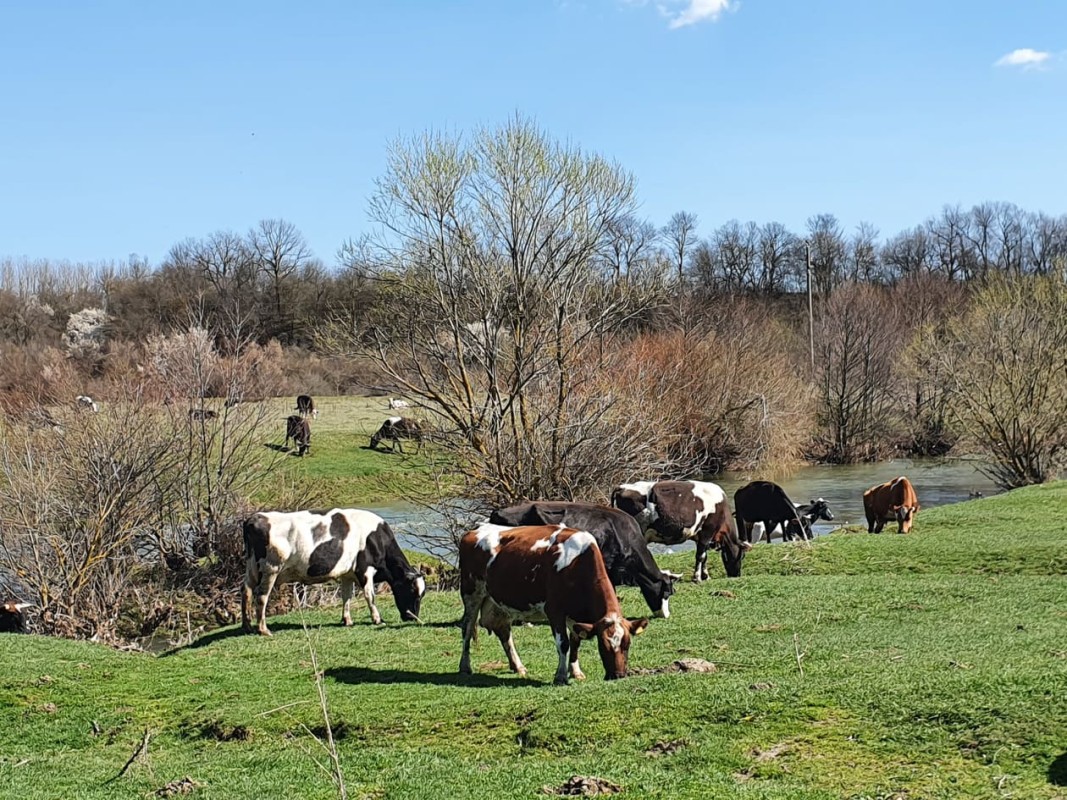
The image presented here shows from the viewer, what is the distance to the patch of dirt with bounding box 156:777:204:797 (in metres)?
7.89

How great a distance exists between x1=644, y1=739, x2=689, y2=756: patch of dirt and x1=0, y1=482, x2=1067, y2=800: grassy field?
0.02 meters

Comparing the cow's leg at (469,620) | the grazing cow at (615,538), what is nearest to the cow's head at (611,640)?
the cow's leg at (469,620)

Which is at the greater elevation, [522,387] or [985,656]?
[522,387]

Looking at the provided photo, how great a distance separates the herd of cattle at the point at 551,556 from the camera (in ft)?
33.9

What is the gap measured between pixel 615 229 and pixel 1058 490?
14.7m

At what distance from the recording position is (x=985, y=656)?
10172 millimetres

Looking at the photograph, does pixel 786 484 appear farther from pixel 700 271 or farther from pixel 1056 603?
pixel 700 271

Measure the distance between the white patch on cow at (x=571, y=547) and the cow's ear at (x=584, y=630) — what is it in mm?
599

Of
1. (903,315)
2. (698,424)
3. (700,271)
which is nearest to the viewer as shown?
(698,424)

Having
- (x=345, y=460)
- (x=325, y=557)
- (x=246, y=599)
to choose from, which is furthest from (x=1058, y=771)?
(x=345, y=460)

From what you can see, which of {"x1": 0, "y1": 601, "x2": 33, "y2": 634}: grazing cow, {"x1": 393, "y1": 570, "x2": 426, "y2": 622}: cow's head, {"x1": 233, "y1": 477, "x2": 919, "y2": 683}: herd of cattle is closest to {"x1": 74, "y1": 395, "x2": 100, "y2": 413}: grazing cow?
{"x1": 0, "y1": 601, "x2": 33, "y2": 634}: grazing cow

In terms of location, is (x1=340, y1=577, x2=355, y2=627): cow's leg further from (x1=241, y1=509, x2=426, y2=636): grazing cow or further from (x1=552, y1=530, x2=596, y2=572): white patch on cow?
(x1=552, y1=530, x2=596, y2=572): white patch on cow

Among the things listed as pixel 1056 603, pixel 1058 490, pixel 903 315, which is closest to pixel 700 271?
pixel 903 315

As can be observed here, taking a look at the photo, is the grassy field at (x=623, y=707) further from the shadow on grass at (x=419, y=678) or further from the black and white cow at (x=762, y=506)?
the black and white cow at (x=762, y=506)
